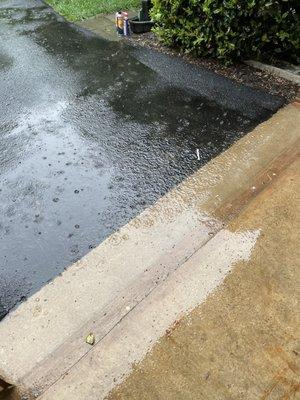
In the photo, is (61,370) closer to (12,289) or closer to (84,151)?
(12,289)

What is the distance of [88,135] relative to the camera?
478cm

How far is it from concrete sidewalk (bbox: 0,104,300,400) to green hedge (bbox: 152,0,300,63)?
2.60 m

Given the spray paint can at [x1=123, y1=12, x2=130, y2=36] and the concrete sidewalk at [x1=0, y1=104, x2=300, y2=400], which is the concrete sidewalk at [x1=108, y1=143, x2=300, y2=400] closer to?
the concrete sidewalk at [x1=0, y1=104, x2=300, y2=400]

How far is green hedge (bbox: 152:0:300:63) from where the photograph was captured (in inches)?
208

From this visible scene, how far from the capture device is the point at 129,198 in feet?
12.9

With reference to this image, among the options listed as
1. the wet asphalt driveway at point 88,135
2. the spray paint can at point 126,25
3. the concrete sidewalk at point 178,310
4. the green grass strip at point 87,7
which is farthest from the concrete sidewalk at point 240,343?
the green grass strip at point 87,7

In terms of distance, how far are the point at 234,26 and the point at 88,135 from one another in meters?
2.58

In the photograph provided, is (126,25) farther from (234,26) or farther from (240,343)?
(240,343)

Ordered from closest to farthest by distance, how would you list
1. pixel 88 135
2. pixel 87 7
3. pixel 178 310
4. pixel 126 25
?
pixel 178 310, pixel 88 135, pixel 126 25, pixel 87 7

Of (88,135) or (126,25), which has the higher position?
(126,25)

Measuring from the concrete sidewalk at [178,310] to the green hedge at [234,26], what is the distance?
2604 millimetres

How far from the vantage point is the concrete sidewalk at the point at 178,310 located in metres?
2.61

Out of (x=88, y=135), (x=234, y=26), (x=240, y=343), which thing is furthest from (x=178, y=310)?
(x=234, y=26)

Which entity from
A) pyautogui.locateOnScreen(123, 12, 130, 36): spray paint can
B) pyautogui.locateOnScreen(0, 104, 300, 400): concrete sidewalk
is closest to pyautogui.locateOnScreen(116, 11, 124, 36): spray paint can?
pyautogui.locateOnScreen(123, 12, 130, 36): spray paint can
